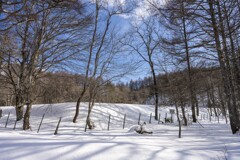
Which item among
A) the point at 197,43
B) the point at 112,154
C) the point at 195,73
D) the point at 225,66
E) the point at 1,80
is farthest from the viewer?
the point at 1,80

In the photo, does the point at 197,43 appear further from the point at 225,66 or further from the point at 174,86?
the point at 174,86

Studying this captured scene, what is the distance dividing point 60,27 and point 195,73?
7.65m

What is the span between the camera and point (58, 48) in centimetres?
1009

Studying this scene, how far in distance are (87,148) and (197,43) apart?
683cm

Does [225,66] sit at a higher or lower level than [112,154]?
higher

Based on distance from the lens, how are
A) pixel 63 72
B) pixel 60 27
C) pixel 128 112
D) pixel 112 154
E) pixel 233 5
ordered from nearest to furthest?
1. pixel 112 154
2. pixel 233 5
3. pixel 60 27
4. pixel 63 72
5. pixel 128 112

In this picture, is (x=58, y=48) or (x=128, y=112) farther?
(x=128, y=112)

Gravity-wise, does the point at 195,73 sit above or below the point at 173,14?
→ below

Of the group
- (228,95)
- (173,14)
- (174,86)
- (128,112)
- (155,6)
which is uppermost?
(155,6)

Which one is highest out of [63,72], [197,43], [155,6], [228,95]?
[155,6]

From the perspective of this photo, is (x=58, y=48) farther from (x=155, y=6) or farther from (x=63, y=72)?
(x=155, y=6)

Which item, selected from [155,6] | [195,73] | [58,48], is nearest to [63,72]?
[58,48]

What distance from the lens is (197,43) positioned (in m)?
7.60

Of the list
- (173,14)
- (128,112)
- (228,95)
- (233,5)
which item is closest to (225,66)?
(228,95)
